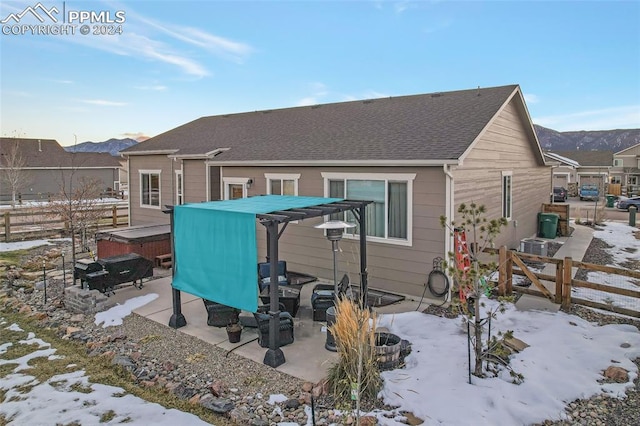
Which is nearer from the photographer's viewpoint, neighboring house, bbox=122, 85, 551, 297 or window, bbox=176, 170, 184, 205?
neighboring house, bbox=122, 85, 551, 297

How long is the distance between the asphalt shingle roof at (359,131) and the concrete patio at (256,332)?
3.33 meters

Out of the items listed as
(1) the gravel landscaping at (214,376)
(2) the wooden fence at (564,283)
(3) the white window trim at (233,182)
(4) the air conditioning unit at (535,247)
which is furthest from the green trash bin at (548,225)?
(3) the white window trim at (233,182)

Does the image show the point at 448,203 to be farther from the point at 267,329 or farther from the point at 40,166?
the point at 40,166

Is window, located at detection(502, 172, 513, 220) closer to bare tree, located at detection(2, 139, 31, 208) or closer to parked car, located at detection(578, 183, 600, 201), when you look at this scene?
parked car, located at detection(578, 183, 600, 201)

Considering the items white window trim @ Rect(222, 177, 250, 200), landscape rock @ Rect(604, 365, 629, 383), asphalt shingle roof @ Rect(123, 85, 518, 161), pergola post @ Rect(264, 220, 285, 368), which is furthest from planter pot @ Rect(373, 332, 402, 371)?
white window trim @ Rect(222, 177, 250, 200)

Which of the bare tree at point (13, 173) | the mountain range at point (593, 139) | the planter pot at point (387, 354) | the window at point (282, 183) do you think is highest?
the mountain range at point (593, 139)

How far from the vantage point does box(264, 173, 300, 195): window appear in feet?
35.3

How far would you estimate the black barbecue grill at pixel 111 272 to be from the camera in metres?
8.74

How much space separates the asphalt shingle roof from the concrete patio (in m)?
3.33

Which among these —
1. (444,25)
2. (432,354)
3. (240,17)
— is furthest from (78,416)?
(444,25)

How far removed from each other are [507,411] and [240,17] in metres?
14.2

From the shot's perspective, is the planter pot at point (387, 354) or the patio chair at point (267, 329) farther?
the patio chair at point (267, 329)

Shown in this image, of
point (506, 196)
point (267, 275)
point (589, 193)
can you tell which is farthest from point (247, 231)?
point (589, 193)

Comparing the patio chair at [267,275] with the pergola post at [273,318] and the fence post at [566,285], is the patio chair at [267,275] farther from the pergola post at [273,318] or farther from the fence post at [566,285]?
the fence post at [566,285]
